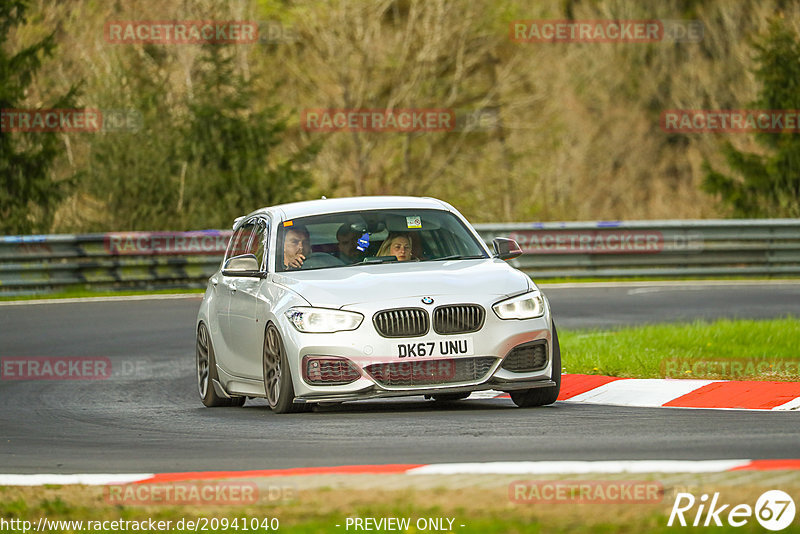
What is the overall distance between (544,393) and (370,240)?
178cm

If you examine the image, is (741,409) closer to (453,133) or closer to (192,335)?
(192,335)

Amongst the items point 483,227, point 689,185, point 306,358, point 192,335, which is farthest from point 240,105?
point 689,185

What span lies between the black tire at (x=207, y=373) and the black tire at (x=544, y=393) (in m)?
2.58

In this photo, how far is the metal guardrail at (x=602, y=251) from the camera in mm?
26438

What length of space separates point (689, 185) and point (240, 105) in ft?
101

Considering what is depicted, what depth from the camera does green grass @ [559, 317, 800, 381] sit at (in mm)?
12430
